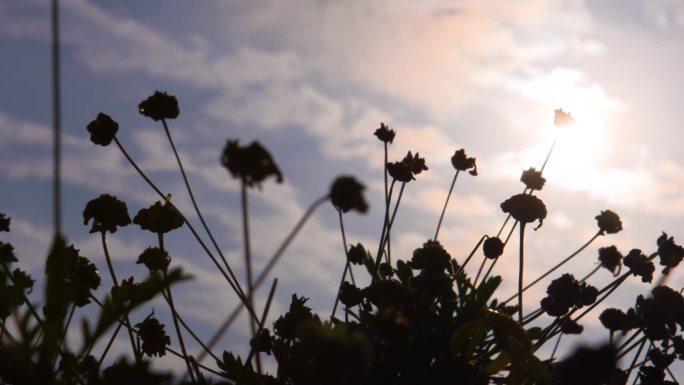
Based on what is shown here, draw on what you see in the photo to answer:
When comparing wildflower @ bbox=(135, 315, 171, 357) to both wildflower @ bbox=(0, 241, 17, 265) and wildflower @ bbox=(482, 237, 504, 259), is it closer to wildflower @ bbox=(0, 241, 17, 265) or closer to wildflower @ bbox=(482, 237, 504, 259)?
wildflower @ bbox=(0, 241, 17, 265)

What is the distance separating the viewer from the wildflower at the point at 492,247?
318cm

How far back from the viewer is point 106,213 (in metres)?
2.91

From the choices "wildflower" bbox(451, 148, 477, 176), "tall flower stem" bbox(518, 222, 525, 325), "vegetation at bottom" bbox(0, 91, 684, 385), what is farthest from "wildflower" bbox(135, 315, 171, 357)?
"wildflower" bbox(451, 148, 477, 176)

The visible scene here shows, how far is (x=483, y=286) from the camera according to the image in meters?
3.14

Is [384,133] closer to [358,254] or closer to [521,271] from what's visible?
[358,254]

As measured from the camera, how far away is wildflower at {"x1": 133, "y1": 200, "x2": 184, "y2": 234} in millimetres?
2627

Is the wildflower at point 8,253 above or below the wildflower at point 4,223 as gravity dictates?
below

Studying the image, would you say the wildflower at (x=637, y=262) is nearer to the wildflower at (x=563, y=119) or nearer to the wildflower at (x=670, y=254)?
the wildflower at (x=670, y=254)

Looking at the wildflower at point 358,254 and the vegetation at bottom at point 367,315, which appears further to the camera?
the wildflower at point 358,254

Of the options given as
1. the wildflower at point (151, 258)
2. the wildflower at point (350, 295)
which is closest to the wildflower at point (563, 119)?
the wildflower at point (350, 295)

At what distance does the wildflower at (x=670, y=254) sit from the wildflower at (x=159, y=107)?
239cm

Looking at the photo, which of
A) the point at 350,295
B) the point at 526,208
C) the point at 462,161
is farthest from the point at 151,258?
the point at 462,161

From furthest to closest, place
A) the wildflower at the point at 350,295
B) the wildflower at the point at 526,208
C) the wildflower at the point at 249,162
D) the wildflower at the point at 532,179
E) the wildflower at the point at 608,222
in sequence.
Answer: the wildflower at the point at 608,222 < the wildflower at the point at 532,179 < the wildflower at the point at 526,208 < the wildflower at the point at 350,295 < the wildflower at the point at 249,162

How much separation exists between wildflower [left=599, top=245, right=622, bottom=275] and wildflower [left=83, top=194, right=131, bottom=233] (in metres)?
2.27
